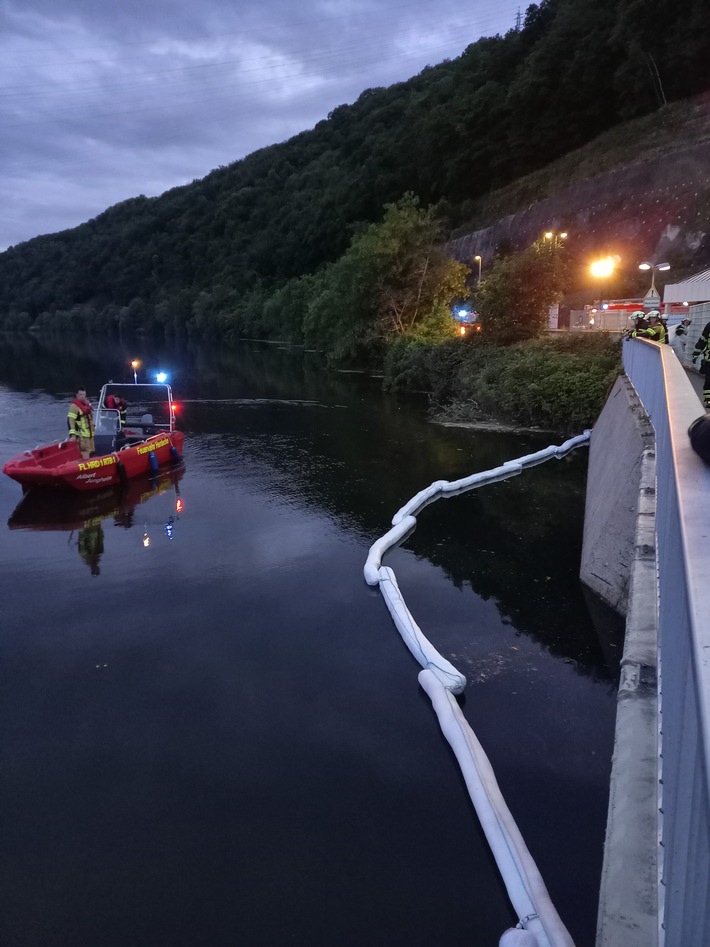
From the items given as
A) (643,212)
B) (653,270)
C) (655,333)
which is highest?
(643,212)

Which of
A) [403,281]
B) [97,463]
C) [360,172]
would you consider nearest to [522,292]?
[403,281]

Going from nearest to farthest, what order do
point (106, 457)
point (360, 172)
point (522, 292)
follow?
point (106, 457) < point (522, 292) < point (360, 172)

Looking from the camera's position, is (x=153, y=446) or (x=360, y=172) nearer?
(x=153, y=446)

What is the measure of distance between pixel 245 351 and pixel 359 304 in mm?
30184

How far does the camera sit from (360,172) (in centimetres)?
9731

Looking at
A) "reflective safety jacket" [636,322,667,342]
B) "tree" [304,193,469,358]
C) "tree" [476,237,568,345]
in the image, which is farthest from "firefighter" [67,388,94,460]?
"tree" [304,193,469,358]

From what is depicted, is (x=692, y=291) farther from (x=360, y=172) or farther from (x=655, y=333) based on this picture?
(x=360, y=172)

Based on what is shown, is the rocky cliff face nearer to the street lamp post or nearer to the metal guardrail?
the street lamp post

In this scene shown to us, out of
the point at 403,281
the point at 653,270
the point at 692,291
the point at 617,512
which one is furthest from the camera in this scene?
the point at 403,281

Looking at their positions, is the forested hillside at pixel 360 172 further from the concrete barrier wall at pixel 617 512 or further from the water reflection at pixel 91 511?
the water reflection at pixel 91 511

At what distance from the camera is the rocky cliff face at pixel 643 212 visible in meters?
40.5

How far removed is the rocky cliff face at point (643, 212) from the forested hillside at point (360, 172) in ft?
42.2

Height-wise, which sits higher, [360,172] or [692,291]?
[360,172]

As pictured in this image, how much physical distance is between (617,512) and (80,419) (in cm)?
1432
